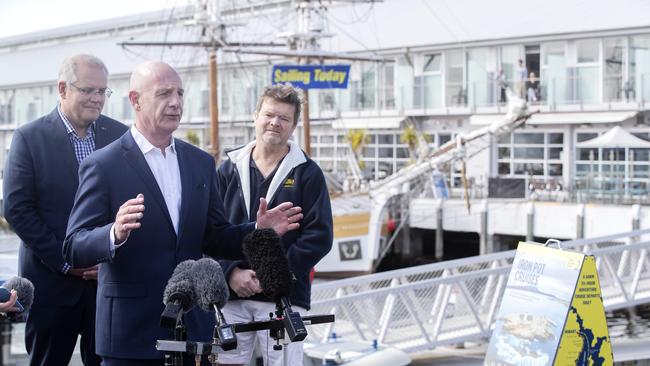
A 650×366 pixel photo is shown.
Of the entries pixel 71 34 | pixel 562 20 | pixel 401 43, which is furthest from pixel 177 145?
pixel 71 34

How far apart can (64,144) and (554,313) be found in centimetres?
334

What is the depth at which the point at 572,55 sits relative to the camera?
37375 mm

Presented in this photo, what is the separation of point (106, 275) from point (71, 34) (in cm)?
4160

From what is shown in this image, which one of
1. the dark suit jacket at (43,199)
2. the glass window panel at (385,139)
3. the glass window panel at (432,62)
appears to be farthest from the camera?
the glass window panel at (385,139)

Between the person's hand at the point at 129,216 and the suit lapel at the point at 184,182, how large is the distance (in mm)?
A: 428

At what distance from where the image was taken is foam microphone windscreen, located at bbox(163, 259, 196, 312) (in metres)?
3.84

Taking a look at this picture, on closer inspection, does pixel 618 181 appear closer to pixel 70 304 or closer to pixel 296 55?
pixel 296 55

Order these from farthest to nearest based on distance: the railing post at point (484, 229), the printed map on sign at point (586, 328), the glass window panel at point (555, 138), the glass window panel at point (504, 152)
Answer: the glass window panel at point (504, 152)
the glass window panel at point (555, 138)
the railing post at point (484, 229)
the printed map on sign at point (586, 328)

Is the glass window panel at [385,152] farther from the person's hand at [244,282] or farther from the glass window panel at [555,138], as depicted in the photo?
the person's hand at [244,282]

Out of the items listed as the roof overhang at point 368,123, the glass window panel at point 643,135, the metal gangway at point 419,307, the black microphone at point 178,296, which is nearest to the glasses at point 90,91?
the black microphone at point 178,296

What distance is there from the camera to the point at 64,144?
17.2 feet

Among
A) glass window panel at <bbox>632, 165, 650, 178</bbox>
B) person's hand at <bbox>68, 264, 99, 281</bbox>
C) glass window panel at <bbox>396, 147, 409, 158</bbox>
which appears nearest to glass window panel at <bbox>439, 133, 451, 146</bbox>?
glass window panel at <bbox>396, 147, 409, 158</bbox>

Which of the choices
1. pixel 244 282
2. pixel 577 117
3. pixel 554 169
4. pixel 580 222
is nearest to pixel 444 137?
pixel 554 169

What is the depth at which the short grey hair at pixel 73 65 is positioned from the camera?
513cm
